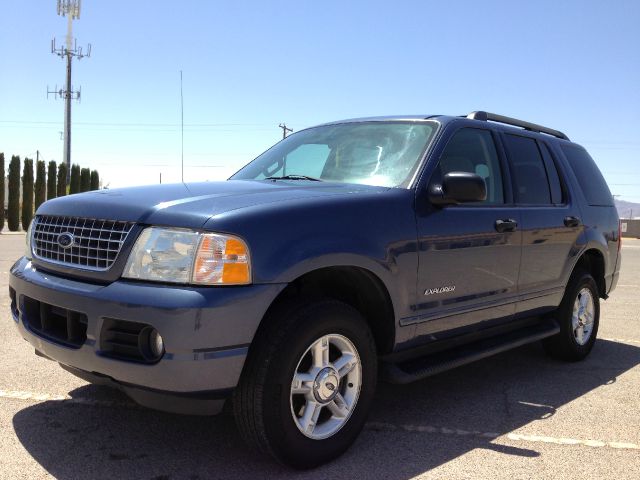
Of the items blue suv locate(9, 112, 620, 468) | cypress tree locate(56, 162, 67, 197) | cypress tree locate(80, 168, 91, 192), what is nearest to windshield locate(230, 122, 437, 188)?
blue suv locate(9, 112, 620, 468)

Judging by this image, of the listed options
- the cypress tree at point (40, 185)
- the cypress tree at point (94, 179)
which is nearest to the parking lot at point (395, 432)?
the cypress tree at point (40, 185)

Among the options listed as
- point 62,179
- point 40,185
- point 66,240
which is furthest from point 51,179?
point 66,240

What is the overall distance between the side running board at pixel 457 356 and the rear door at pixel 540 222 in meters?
0.16

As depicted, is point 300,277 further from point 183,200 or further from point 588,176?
point 588,176

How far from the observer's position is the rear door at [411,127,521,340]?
143 inches

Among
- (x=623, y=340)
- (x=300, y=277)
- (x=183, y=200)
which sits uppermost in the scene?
(x=183, y=200)

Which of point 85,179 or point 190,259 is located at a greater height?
point 190,259

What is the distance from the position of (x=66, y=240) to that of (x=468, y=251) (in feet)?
7.46

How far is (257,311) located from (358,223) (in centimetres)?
76

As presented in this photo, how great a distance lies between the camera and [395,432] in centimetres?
358

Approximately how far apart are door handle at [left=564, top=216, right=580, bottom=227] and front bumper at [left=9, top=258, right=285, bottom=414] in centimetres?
309

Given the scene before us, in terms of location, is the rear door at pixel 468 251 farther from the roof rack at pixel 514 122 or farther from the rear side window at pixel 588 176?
the rear side window at pixel 588 176

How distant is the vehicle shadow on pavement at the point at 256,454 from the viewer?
3025mm

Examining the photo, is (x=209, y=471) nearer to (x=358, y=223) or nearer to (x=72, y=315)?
(x=72, y=315)
